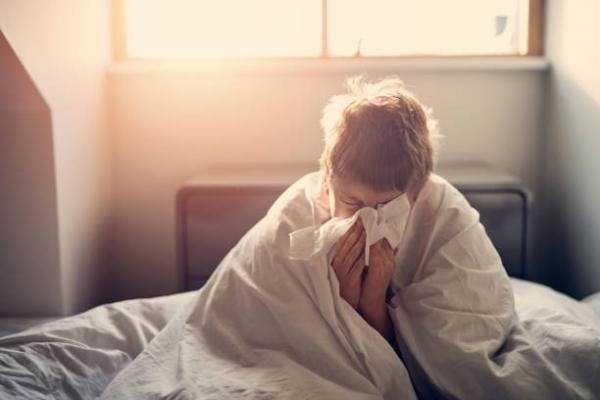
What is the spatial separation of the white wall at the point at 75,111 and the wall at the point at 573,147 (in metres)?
1.24

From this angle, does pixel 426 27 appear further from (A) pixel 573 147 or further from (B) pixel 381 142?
(B) pixel 381 142

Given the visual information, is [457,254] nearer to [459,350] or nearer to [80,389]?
[459,350]

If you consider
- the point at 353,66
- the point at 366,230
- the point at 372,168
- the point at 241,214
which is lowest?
the point at 241,214

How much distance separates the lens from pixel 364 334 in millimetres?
1311

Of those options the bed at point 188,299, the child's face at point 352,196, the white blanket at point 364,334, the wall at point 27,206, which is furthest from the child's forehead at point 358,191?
the wall at point 27,206

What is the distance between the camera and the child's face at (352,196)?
130 cm

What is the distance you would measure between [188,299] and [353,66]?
83cm

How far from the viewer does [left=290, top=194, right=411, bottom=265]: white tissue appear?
51.3 inches

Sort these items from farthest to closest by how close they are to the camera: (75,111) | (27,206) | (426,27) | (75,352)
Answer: (426,27), (75,111), (27,206), (75,352)

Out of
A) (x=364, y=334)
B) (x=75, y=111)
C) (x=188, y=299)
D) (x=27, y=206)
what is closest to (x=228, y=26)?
(x=75, y=111)

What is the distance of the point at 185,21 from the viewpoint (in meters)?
2.31

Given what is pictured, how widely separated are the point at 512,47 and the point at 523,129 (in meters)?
0.25

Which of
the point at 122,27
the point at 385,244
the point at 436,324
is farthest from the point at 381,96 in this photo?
the point at 122,27

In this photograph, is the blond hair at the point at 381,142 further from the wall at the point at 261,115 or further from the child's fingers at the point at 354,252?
the wall at the point at 261,115
